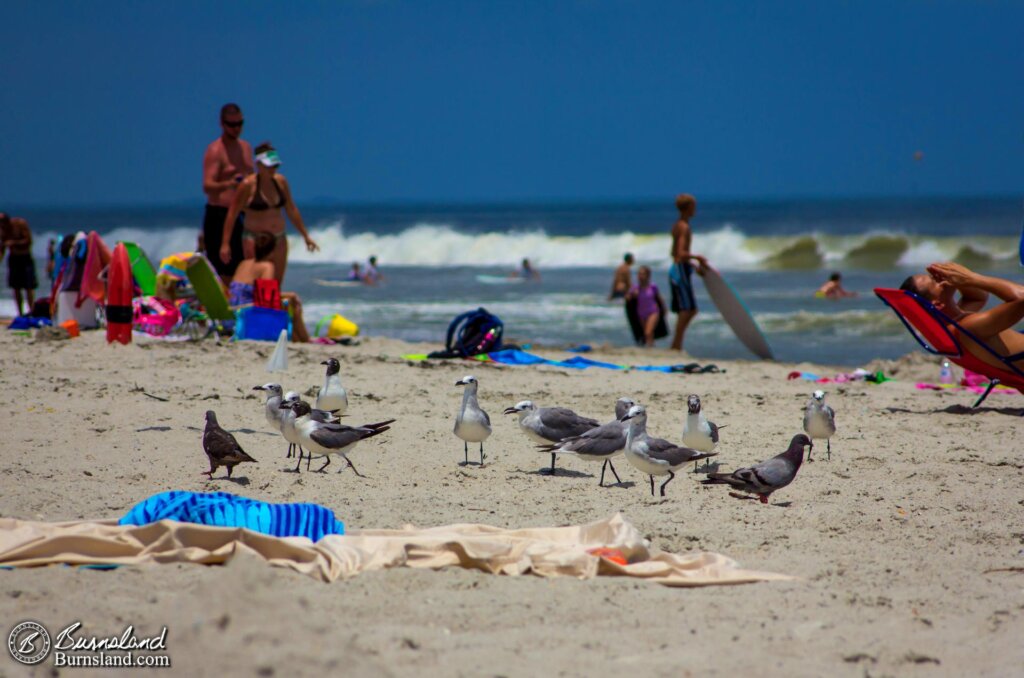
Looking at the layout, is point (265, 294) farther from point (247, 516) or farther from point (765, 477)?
point (765, 477)

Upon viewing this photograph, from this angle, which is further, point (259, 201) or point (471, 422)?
point (259, 201)

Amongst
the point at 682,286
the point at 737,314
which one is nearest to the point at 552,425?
the point at 682,286

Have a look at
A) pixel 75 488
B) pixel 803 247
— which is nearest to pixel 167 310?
pixel 75 488

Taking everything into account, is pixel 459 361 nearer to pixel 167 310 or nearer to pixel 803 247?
pixel 167 310

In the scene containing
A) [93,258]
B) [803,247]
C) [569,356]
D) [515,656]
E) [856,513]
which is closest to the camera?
[515,656]

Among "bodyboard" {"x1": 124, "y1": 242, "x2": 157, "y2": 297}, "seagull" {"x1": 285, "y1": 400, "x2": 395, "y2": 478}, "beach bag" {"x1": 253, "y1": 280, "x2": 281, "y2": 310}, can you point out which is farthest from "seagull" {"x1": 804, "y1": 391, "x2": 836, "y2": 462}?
"bodyboard" {"x1": 124, "y1": 242, "x2": 157, "y2": 297}

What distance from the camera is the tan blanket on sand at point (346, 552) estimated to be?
4.02 meters

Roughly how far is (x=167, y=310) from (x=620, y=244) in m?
31.1

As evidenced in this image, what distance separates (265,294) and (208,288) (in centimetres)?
59

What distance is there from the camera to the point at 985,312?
7.21m

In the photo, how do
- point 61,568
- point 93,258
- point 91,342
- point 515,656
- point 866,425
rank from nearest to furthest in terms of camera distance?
point 515,656
point 61,568
point 866,425
point 91,342
point 93,258

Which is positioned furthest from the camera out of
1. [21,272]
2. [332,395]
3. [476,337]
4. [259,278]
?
[21,272]

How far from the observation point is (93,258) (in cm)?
1102

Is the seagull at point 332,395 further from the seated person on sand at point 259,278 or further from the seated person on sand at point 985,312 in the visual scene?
the seated person on sand at point 259,278
